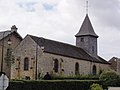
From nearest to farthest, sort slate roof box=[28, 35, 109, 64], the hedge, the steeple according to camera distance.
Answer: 1. the hedge
2. slate roof box=[28, 35, 109, 64]
3. the steeple

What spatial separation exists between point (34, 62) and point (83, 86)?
A: 2041 cm

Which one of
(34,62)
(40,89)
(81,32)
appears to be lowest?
(40,89)

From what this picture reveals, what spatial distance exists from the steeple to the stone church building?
2136 mm

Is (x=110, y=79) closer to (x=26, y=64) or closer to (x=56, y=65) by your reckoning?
(x=56, y=65)

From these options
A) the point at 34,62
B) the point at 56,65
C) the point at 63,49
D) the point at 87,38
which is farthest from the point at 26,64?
the point at 87,38

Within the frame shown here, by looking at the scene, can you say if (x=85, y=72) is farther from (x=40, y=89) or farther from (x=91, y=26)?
(x=40, y=89)

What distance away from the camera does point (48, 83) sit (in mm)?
37875

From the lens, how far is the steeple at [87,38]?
70.8 meters

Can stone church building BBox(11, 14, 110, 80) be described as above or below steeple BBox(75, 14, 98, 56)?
below

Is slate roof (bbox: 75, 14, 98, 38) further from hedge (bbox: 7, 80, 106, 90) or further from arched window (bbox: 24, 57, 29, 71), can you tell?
hedge (bbox: 7, 80, 106, 90)

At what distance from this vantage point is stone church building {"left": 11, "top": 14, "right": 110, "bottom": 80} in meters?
56.5

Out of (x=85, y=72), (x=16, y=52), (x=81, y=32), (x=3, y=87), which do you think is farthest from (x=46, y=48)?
(x=3, y=87)

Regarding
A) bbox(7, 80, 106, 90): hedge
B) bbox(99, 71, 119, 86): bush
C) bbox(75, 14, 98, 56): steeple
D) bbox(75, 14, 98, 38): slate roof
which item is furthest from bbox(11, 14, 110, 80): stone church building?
bbox(7, 80, 106, 90): hedge

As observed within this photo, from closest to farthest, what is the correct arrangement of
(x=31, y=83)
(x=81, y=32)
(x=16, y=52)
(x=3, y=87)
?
(x=3, y=87)
(x=31, y=83)
(x=16, y=52)
(x=81, y=32)
